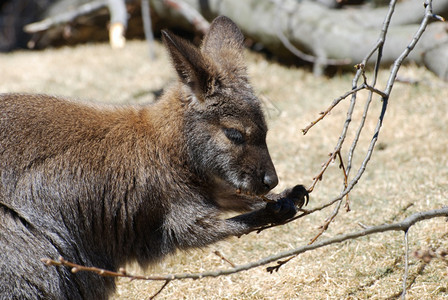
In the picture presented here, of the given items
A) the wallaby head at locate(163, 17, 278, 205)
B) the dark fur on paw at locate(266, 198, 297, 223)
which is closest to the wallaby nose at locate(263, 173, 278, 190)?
the wallaby head at locate(163, 17, 278, 205)

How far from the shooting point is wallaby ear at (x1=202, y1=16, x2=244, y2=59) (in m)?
4.36

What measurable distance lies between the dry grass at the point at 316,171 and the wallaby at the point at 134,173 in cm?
44

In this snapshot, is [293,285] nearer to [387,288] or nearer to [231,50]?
[387,288]

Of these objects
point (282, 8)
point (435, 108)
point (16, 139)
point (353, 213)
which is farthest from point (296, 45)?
point (16, 139)

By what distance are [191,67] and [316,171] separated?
2.59m

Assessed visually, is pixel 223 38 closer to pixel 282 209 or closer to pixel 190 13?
pixel 282 209

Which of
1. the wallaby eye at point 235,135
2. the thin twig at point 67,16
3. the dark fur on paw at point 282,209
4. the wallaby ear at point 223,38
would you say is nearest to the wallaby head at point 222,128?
the wallaby eye at point 235,135

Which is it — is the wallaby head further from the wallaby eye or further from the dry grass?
the dry grass

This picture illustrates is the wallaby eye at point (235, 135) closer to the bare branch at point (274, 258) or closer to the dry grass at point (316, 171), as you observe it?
the dry grass at point (316, 171)

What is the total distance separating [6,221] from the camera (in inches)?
130

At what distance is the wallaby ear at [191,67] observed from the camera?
3.59 metres

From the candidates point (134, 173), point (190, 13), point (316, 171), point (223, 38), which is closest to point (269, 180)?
point (134, 173)

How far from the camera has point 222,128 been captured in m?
3.79

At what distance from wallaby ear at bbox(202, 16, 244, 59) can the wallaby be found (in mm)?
428
